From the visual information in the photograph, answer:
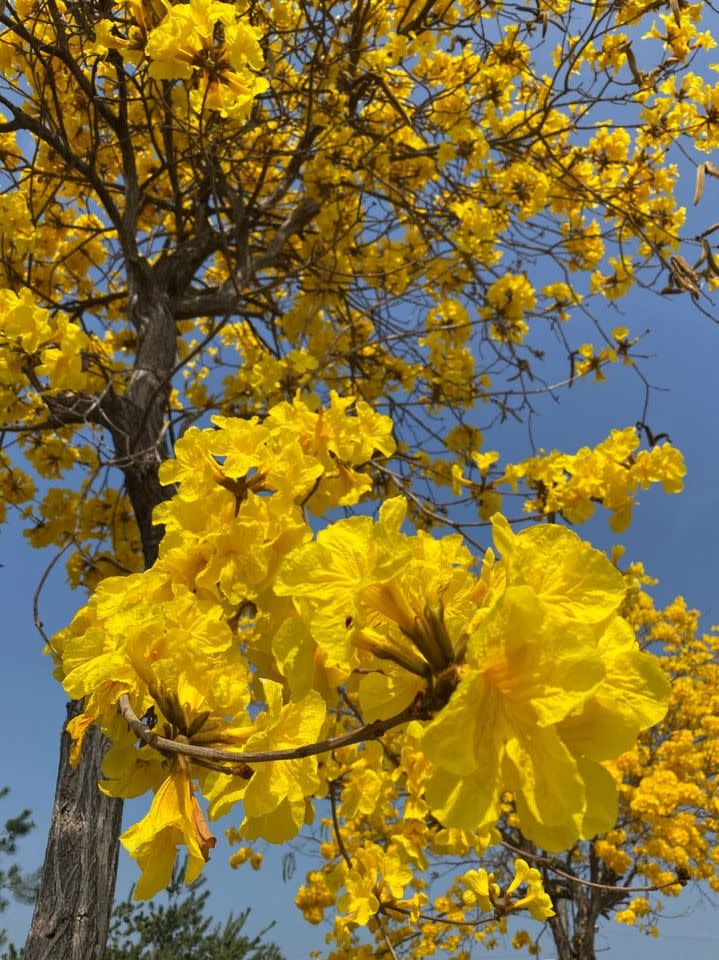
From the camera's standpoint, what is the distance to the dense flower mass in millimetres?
661

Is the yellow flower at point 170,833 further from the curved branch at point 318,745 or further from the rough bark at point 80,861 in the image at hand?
the rough bark at point 80,861

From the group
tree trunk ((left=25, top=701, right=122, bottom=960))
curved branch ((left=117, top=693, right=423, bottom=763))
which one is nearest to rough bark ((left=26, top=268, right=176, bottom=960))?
tree trunk ((left=25, top=701, right=122, bottom=960))

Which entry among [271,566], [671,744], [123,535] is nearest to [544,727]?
[271,566]

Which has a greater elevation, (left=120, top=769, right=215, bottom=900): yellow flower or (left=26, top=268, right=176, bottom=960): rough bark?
(left=26, top=268, right=176, bottom=960): rough bark

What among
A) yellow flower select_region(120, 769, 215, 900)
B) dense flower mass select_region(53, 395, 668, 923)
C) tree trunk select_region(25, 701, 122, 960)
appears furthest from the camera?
tree trunk select_region(25, 701, 122, 960)

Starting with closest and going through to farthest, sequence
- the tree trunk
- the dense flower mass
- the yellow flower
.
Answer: the dense flower mass, the yellow flower, the tree trunk

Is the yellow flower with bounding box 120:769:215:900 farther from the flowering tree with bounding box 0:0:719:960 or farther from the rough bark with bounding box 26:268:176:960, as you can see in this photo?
the rough bark with bounding box 26:268:176:960

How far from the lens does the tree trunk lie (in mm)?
2561

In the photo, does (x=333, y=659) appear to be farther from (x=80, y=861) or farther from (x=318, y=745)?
(x=80, y=861)

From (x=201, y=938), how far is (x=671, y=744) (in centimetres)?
610

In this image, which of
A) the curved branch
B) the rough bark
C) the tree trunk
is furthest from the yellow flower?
the tree trunk

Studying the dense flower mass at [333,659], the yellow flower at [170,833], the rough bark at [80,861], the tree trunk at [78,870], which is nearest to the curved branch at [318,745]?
the dense flower mass at [333,659]

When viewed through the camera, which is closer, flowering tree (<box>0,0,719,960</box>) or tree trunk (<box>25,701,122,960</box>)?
flowering tree (<box>0,0,719,960</box>)

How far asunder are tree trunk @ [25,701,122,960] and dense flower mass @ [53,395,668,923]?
182 centimetres
